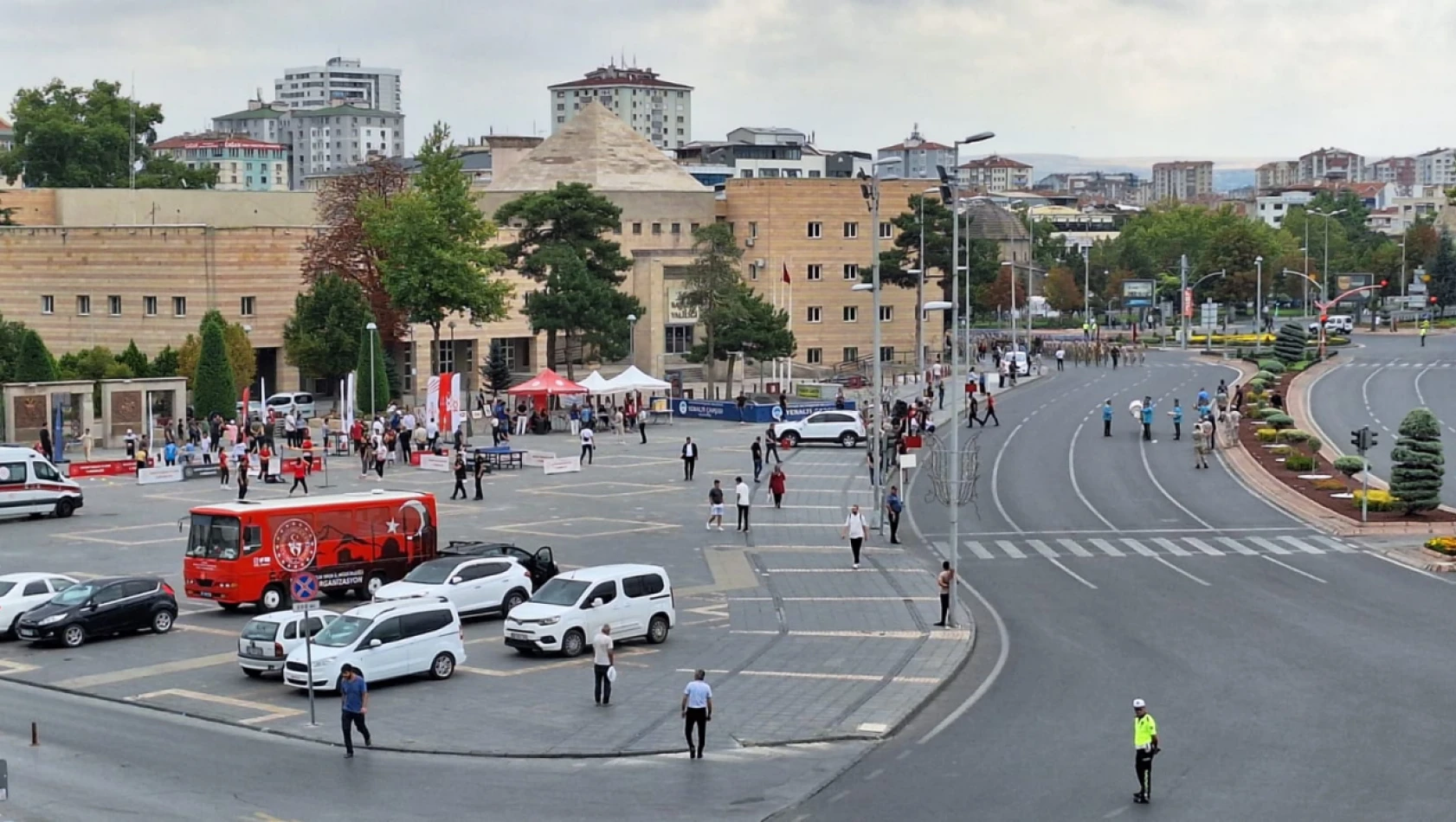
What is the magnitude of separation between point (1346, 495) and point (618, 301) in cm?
4188

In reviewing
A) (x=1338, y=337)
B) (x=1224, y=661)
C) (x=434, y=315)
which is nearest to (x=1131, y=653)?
(x=1224, y=661)

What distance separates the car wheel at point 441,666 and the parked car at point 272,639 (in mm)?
1843

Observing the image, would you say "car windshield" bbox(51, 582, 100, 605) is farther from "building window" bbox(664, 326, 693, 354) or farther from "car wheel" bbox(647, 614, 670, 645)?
"building window" bbox(664, 326, 693, 354)

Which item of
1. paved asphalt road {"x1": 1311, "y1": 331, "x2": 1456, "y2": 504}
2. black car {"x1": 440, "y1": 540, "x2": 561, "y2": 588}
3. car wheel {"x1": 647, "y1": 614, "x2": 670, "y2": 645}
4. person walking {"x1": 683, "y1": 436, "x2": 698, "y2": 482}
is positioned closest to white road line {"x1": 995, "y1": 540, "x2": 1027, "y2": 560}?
black car {"x1": 440, "y1": 540, "x2": 561, "y2": 588}

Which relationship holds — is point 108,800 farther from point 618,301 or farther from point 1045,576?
point 618,301

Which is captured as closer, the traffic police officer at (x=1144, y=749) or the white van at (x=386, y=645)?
the traffic police officer at (x=1144, y=749)

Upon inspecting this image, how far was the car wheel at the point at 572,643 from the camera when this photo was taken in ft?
104

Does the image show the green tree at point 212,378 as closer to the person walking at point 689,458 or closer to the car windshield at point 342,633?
the person walking at point 689,458

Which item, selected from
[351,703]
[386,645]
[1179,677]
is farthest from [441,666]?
[1179,677]

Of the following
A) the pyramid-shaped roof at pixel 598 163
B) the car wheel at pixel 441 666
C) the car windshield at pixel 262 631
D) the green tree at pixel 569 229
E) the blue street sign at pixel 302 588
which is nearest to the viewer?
the blue street sign at pixel 302 588

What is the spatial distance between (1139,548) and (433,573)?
18026 millimetres

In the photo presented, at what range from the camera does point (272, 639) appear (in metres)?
29.5

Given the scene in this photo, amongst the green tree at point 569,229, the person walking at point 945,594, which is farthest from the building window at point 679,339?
the person walking at point 945,594

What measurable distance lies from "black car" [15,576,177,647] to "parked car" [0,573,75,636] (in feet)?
0.78
